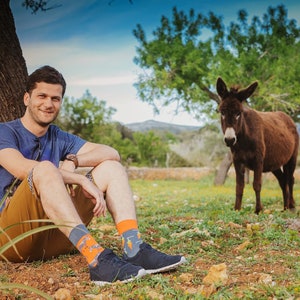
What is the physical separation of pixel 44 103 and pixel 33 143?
332 millimetres

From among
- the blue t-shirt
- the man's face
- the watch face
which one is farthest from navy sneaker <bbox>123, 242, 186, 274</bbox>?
the man's face

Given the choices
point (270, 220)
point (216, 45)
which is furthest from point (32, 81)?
point (216, 45)

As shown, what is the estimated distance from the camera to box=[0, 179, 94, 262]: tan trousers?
9.92 ft

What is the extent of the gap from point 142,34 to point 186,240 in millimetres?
13198

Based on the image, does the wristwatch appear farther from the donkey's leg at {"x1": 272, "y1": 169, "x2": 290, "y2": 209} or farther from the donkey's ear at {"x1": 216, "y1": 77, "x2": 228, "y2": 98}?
the donkey's leg at {"x1": 272, "y1": 169, "x2": 290, "y2": 209}

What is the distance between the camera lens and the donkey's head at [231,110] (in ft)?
21.5

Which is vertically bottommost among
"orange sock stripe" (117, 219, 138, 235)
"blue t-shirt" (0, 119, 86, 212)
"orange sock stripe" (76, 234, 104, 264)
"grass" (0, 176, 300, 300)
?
"grass" (0, 176, 300, 300)

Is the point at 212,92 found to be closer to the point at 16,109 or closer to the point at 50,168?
the point at 16,109

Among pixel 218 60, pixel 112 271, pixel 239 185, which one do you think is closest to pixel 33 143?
pixel 112 271

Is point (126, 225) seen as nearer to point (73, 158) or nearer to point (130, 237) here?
point (130, 237)

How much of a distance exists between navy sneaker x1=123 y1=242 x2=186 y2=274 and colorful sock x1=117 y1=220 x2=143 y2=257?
50 millimetres

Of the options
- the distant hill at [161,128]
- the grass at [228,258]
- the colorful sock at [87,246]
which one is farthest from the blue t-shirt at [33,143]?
the distant hill at [161,128]

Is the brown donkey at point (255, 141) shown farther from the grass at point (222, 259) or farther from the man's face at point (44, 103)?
the man's face at point (44, 103)

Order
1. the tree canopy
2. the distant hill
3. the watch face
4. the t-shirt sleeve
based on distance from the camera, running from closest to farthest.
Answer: the t-shirt sleeve → the watch face → the tree canopy → the distant hill
